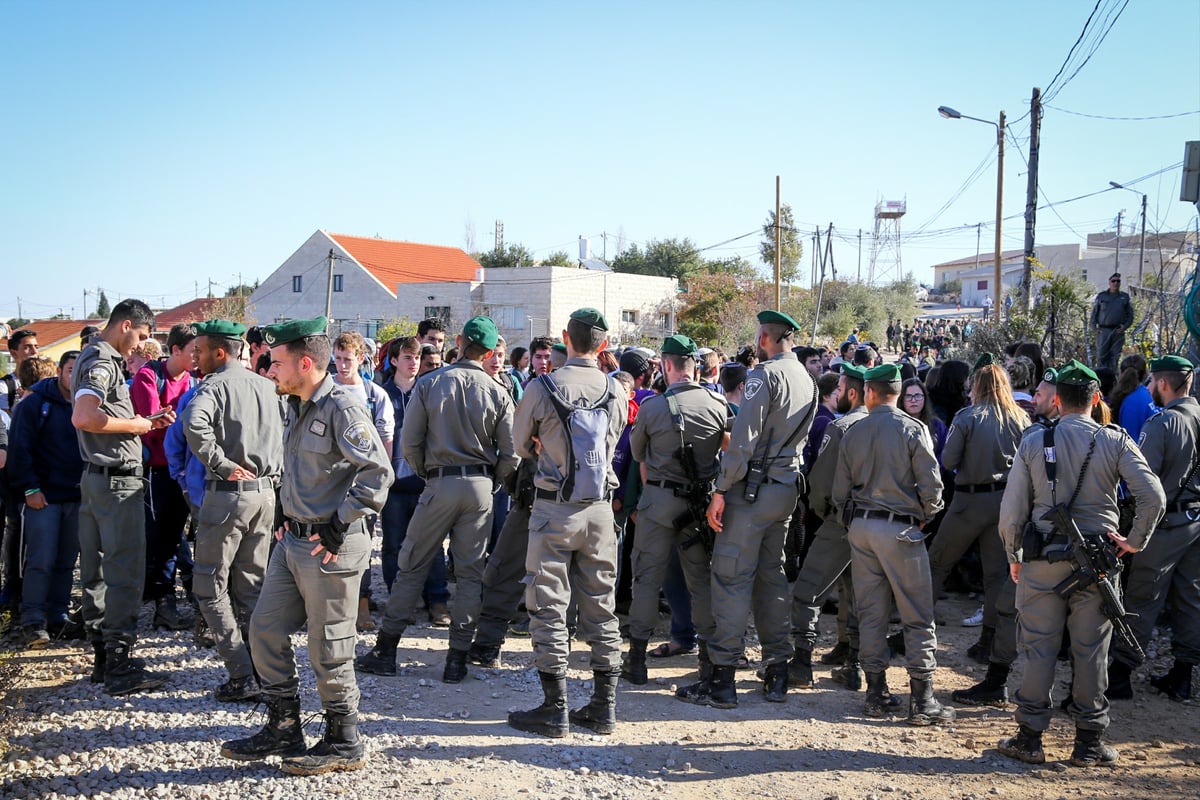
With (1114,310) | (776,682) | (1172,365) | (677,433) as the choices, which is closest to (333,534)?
(677,433)

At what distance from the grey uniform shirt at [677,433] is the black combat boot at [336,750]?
2.42 metres

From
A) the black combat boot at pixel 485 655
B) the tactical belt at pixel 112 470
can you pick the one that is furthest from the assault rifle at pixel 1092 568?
the tactical belt at pixel 112 470

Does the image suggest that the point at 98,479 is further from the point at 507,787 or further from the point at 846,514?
the point at 846,514

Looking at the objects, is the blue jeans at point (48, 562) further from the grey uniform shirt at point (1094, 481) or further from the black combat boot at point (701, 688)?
the grey uniform shirt at point (1094, 481)

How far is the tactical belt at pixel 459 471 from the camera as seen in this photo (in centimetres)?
589

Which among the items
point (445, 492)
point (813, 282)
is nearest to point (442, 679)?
point (445, 492)

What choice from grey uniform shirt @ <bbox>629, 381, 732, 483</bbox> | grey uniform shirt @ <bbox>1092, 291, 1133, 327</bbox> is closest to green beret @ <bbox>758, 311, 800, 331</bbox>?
grey uniform shirt @ <bbox>629, 381, 732, 483</bbox>

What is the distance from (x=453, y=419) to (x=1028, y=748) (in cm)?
386

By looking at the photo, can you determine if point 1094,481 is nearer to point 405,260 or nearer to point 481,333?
point 481,333

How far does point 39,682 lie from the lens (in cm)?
562

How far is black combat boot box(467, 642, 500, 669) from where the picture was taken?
6203mm

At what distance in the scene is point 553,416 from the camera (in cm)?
515

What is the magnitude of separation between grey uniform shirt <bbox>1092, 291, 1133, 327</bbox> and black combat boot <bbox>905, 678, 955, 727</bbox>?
1180 cm

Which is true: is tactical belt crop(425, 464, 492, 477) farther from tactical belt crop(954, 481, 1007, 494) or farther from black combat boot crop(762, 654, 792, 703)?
tactical belt crop(954, 481, 1007, 494)
